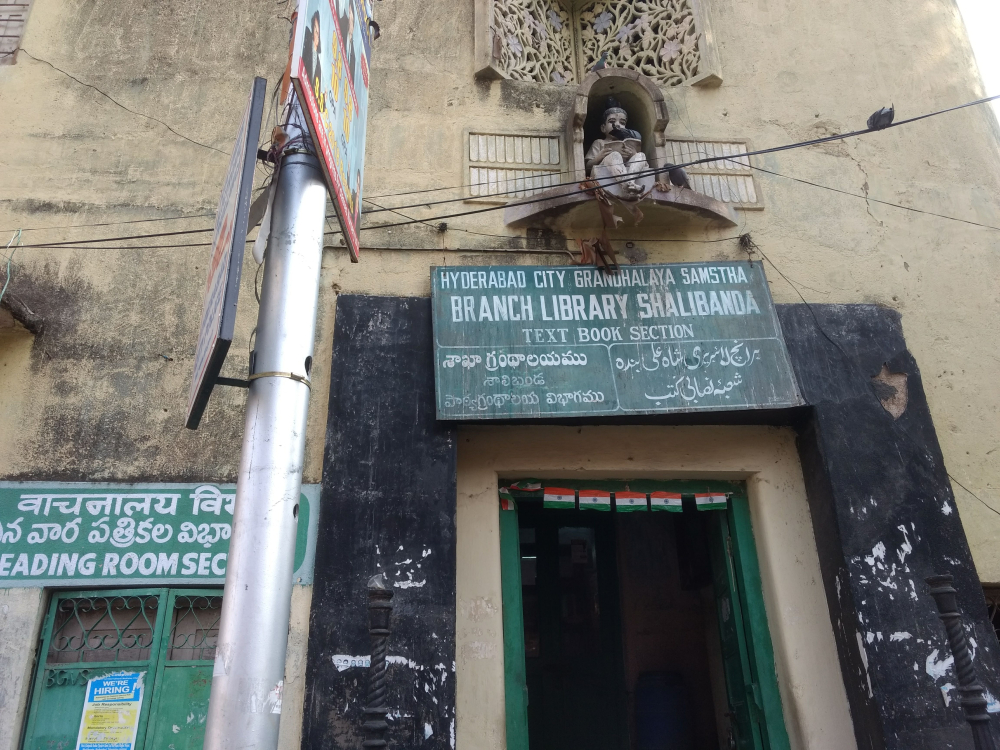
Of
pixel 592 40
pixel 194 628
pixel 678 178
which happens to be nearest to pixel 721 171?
pixel 678 178

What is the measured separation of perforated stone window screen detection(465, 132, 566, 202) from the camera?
655 centimetres

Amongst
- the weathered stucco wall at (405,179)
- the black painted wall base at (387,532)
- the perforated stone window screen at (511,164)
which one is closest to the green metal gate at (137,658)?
the black painted wall base at (387,532)

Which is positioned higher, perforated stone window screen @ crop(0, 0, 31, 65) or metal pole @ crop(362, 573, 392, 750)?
perforated stone window screen @ crop(0, 0, 31, 65)

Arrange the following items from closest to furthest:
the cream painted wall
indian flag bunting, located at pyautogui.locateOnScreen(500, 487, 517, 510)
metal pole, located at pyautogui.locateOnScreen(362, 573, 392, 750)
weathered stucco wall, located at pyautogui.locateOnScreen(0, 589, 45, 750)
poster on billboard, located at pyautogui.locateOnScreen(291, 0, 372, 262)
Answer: poster on billboard, located at pyautogui.locateOnScreen(291, 0, 372, 262), metal pole, located at pyautogui.locateOnScreen(362, 573, 392, 750), weathered stucco wall, located at pyautogui.locateOnScreen(0, 589, 45, 750), the cream painted wall, indian flag bunting, located at pyautogui.locateOnScreen(500, 487, 517, 510)

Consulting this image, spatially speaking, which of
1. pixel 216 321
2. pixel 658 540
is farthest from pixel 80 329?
pixel 658 540

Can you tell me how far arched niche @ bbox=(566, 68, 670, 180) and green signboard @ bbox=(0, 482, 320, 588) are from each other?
3.64 metres

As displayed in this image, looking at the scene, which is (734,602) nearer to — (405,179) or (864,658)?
(864,658)

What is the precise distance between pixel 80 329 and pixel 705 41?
19.7ft

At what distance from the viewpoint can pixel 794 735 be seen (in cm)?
529

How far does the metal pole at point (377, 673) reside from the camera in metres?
3.83

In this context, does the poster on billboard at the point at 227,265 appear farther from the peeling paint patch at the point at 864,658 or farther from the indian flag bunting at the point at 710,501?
the peeling paint patch at the point at 864,658

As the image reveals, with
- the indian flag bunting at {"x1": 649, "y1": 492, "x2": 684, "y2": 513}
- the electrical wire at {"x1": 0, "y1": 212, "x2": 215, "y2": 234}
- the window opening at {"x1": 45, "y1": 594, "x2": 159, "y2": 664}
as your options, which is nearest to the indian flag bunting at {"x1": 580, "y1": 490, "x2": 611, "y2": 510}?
the indian flag bunting at {"x1": 649, "y1": 492, "x2": 684, "y2": 513}

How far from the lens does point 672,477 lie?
604 cm

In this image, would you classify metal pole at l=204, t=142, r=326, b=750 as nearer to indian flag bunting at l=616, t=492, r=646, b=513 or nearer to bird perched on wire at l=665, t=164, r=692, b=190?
indian flag bunting at l=616, t=492, r=646, b=513
